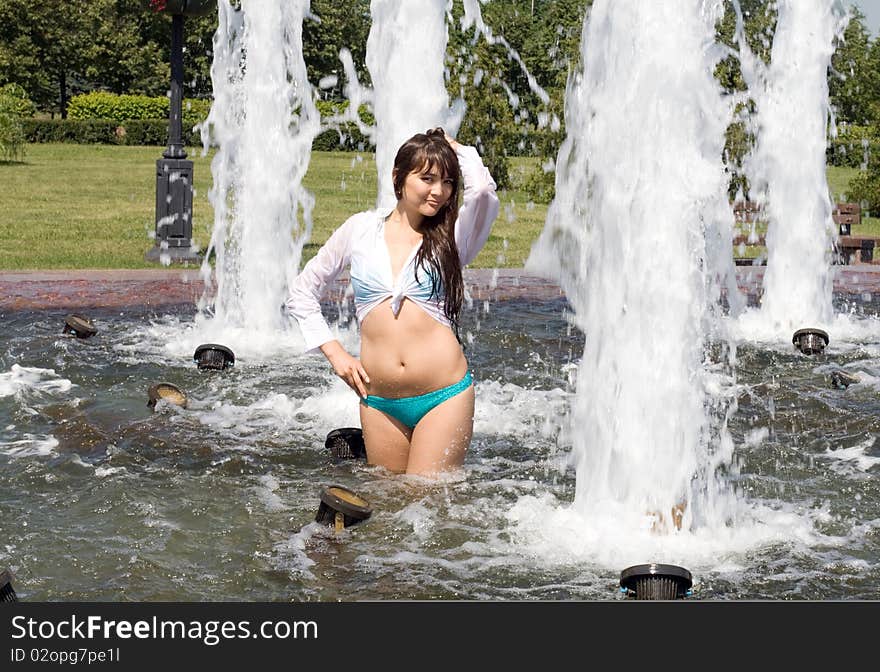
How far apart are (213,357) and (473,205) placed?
383cm

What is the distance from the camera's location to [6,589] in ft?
13.5

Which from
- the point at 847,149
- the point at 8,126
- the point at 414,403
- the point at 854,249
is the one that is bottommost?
the point at 414,403

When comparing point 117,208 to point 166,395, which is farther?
point 117,208

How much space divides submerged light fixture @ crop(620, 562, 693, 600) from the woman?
1.27 m

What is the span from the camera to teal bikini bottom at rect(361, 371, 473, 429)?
17.3ft

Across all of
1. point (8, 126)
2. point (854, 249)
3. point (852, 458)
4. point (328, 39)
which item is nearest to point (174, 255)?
point (854, 249)

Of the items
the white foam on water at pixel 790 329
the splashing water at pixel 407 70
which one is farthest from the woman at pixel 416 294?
the white foam on water at pixel 790 329

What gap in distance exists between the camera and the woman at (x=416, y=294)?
5.10 metres

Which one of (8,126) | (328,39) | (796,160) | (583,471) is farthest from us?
(328,39)

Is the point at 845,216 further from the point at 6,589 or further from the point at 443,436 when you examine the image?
the point at 6,589

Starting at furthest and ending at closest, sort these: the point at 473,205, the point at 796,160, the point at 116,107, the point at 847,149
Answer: the point at 116,107 → the point at 847,149 → the point at 796,160 → the point at 473,205

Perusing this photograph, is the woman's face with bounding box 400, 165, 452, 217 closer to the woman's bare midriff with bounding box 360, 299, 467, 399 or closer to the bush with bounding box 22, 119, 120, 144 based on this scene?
the woman's bare midriff with bounding box 360, 299, 467, 399

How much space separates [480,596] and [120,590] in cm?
122
